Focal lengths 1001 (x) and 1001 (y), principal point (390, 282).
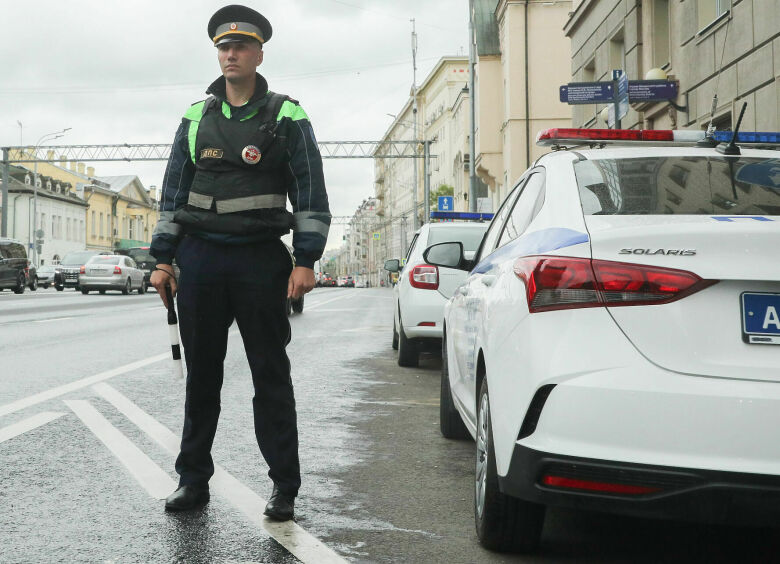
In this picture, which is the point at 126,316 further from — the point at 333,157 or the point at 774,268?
the point at 333,157

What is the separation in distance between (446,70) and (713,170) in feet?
280

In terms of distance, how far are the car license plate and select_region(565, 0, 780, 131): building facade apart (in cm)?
743

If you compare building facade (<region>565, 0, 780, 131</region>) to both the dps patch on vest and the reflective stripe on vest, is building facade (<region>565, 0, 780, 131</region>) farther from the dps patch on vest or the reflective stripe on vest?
the dps patch on vest

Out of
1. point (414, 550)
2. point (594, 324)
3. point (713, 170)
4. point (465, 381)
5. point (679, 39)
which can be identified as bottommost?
point (414, 550)

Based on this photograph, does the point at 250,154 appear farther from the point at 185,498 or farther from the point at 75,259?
the point at 75,259

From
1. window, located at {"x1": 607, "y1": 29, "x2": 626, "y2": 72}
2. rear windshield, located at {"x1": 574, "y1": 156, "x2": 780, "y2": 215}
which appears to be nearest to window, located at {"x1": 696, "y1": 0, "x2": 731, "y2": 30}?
window, located at {"x1": 607, "y1": 29, "x2": 626, "y2": 72}

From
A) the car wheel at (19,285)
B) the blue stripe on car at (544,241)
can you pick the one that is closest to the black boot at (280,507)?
the blue stripe on car at (544,241)

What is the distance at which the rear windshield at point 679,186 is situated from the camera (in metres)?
3.43

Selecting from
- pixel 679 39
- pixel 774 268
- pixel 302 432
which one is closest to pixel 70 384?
pixel 302 432

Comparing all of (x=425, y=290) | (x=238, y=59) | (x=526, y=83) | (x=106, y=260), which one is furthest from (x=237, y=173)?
(x=106, y=260)

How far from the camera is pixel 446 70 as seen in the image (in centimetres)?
8706

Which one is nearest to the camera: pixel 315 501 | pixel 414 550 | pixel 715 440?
pixel 715 440

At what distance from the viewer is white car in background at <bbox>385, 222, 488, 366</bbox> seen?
1034 cm

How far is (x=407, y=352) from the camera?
10953 mm
